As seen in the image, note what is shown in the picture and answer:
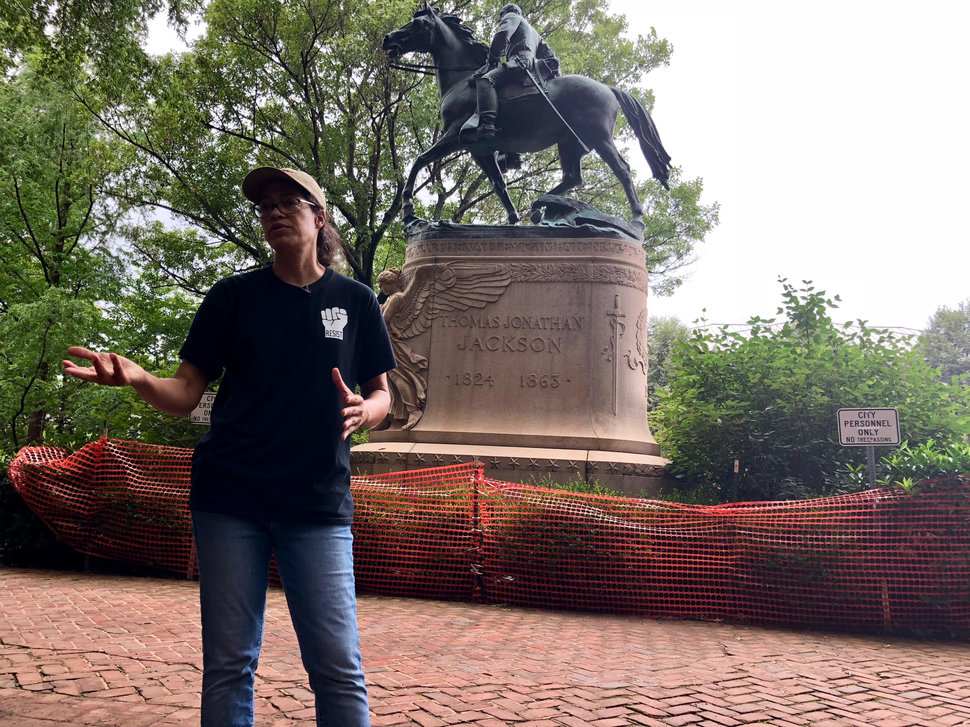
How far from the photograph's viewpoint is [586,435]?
1055 cm

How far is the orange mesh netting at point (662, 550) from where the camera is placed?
22.8 ft

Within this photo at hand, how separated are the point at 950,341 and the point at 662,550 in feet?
231

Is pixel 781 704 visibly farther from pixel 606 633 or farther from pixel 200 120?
pixel 200 120

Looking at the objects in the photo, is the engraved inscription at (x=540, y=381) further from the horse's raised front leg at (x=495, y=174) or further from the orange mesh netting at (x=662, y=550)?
the horse's raised front leg at (x=495, y=174)

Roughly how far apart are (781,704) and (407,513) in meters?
4.32

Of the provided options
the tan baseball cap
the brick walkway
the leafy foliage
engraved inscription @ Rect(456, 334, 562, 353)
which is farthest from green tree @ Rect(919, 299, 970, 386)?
the tan baseball cap

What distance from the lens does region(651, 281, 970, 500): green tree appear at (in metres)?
10.4

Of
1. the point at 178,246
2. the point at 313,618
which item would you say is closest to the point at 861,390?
the point at 313,618

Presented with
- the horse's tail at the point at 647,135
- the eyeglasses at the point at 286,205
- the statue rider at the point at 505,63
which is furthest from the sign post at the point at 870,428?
the eyeglasses at the point at 286,205

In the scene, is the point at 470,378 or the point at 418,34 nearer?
the point at 470,378

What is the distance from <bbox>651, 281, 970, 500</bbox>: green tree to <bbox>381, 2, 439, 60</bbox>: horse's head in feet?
19.4

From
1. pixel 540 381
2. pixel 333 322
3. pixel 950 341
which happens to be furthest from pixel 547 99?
pixel 950 341

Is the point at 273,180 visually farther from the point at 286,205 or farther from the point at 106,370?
the point at 106,370

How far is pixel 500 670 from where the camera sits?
16.3ft
